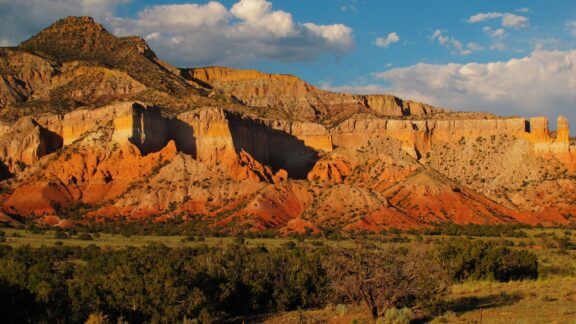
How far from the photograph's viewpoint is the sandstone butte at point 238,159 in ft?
295

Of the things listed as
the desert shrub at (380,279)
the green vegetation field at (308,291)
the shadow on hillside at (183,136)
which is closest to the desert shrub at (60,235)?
the green vegetation field at (308,291)

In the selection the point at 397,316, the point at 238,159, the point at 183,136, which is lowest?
the point at 397,316

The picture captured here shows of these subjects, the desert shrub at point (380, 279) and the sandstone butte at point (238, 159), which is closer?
the desert shrub at point (380, 279)

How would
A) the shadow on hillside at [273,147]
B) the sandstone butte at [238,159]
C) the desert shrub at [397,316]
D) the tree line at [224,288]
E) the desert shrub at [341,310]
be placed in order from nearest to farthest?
the desert shrub at [397,316] → the tree line at [224,288] → the desert shrub at [341,310] → the sandstone butte at [238,159] → the shadow on hillside at [273,147]

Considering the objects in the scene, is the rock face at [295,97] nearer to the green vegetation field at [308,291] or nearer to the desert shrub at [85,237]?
the desert shrub at [85,237]

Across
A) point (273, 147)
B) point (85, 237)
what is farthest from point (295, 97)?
point (85, 237)

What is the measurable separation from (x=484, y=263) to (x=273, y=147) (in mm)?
69580

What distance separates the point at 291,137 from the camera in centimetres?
11438

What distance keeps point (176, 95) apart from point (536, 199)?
1992 inches

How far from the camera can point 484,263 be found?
146ft

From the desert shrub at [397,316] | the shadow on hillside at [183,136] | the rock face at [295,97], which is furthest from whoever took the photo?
the rock face at [295,97]

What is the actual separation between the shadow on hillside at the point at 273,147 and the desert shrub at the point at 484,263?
57.9m

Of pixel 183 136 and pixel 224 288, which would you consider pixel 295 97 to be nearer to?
pixel 183 136

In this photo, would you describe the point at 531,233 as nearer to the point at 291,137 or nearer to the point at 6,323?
the point at 291,137
